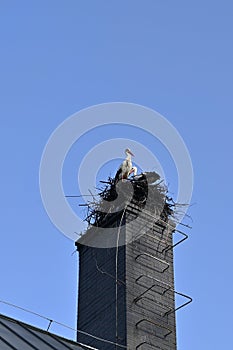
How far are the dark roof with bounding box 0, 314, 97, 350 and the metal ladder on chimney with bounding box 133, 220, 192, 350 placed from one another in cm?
262

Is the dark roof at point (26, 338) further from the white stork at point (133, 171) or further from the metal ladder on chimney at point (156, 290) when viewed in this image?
the white stork at point (133, 171)

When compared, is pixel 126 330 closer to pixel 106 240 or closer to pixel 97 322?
pixel 97 322

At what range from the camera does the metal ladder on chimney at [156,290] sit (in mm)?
20781

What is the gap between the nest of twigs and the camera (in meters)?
22.5

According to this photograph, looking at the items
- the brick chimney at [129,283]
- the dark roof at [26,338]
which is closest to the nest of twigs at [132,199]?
the brick chimney at [129,283]

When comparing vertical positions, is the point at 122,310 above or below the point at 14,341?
above

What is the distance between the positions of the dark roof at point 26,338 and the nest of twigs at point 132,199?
15.5 feet

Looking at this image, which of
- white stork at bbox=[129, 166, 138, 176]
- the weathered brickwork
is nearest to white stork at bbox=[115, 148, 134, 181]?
white stork at bbox=[129, 166, 138, 176]

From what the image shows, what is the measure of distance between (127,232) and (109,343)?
2.46 m

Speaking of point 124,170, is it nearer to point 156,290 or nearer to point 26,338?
point 156,290

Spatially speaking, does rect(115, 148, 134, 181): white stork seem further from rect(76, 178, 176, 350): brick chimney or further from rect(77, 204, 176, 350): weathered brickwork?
rect(77, 204, 176, 350): weathered brickwork

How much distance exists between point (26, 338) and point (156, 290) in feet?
15.6

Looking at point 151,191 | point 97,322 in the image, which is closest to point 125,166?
point 151,191

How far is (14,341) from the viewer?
16.8m
